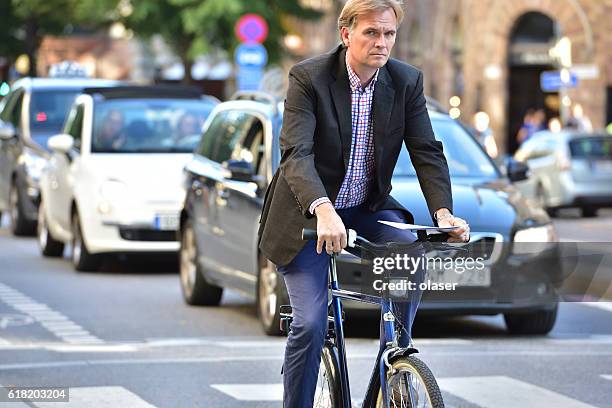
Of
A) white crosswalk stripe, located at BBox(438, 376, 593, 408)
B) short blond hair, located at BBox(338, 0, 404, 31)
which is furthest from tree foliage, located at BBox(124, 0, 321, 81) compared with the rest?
short blond hair, located at BBox(338, 0, 404, 31)

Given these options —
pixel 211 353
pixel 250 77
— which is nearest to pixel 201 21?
pixel 250 77

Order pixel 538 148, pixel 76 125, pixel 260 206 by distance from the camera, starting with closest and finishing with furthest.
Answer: pixel 260 206 < pixel 76 125 < pixel 538 148

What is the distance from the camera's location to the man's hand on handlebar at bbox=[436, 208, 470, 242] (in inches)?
231

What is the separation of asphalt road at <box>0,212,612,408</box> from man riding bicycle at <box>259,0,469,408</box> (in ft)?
7.32

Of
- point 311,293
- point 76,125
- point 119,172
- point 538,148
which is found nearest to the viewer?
point 311,293

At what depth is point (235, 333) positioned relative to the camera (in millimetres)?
11805

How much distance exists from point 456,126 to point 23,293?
161 inches

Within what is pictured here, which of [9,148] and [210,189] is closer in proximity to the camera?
[210,189]

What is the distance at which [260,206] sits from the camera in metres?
12.1

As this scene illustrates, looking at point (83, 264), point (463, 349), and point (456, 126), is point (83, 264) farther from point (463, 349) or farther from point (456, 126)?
point (463, 349)

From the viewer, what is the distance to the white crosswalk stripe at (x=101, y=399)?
27.6 ft

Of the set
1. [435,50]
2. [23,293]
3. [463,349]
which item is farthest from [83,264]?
[435,50]

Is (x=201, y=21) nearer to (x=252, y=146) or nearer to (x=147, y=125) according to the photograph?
(x=147, y=125)

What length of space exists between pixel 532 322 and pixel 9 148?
11.7 metres
